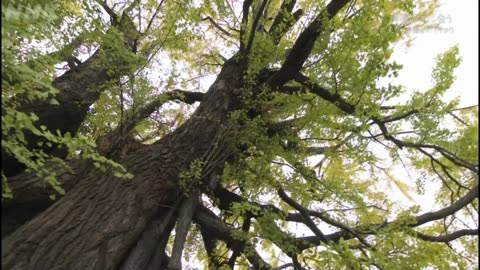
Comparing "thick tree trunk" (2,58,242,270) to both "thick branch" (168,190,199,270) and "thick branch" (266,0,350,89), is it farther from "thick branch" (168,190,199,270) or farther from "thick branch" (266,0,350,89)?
"thick branch" (266,0,350,89)

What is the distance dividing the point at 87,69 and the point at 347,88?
3.05m

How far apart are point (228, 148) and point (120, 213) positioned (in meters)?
1.08

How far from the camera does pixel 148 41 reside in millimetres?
A: 3854

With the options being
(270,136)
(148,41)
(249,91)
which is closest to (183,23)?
(148,41)

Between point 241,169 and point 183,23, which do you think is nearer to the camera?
point 183,23

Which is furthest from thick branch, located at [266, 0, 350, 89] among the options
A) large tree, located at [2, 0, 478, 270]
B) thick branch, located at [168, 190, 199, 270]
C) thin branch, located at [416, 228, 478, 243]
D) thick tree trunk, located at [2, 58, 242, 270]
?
thin branch, located at [416, 228, 478, 243]

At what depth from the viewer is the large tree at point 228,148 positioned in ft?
8.47

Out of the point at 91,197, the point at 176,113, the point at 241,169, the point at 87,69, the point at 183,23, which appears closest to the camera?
the point at 91,197

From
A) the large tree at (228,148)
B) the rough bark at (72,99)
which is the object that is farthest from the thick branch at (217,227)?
the rough bark at (72,99)

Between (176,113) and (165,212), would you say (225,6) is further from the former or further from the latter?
(165,212)

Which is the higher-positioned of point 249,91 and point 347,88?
point 249,91

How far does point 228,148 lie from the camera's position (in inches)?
143

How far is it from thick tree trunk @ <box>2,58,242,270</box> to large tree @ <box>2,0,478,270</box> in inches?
0.4

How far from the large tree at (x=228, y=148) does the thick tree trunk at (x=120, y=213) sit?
0.03 ft
